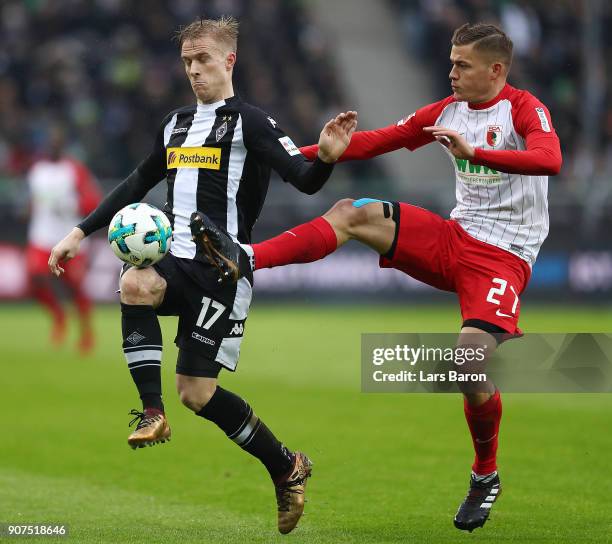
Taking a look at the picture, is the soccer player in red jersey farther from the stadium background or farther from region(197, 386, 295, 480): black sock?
the stadium background

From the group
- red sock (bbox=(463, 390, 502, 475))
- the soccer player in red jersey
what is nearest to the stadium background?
red sock (bbox=(463, 390, 502, 475))

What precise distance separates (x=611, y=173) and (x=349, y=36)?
704 cm

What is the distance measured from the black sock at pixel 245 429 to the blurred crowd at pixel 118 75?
40.6ft

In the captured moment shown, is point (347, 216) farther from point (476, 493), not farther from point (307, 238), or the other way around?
point (476, 493)

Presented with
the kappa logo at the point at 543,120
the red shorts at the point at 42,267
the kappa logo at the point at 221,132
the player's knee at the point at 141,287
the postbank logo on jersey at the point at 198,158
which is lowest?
the red shorts at the point at 42,267

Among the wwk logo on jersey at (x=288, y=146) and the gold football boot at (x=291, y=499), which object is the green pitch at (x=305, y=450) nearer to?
the gold football boot at (x=291, y=499)

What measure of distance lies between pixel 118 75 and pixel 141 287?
1420 centimetres

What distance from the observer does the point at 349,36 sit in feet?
77.7

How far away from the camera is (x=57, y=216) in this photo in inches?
554

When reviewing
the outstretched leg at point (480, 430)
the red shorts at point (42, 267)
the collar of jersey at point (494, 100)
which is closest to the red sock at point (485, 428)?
the outstretched leg at point (480, 430)

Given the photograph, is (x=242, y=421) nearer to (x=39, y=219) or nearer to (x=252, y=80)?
(x=39, y=219)

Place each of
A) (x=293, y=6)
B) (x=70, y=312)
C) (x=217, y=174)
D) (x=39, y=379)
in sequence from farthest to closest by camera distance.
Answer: (x=293, y=6), (x=70, y=312), (x=39, y=379), (x=217, y=174)

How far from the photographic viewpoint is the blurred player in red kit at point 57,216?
13570 mm

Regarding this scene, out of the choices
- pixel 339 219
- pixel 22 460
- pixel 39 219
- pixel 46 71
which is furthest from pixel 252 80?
pixel 339 219
